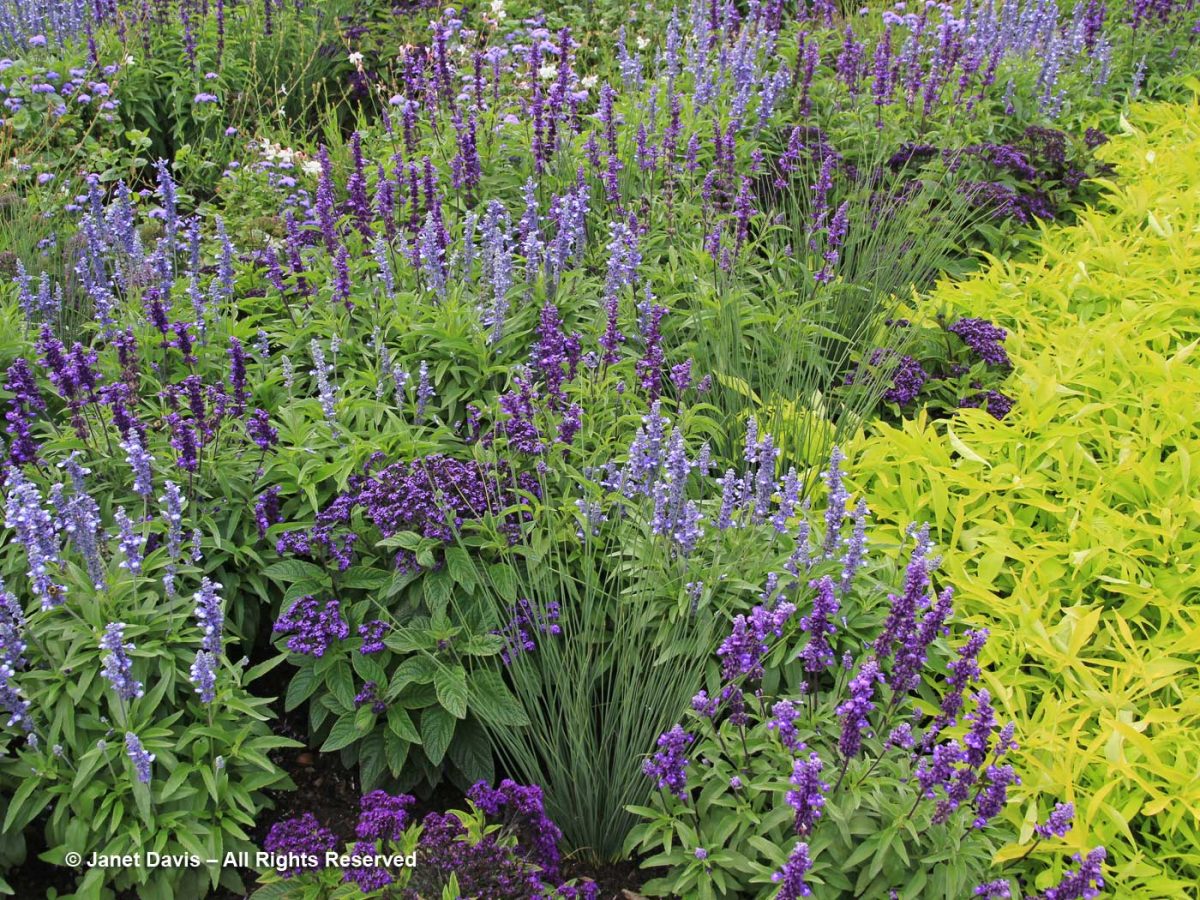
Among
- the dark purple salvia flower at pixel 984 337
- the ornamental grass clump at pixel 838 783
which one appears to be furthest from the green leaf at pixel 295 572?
the dark purple salvia flower at pixel 984 337

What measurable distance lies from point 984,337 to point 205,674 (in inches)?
130

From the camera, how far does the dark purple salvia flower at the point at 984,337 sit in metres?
4.38

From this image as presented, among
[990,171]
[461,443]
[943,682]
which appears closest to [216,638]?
[461,443]

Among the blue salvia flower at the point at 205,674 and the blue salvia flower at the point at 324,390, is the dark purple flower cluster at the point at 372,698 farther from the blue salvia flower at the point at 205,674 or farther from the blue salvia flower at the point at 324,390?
the blue salvia flower at the point at 324,390

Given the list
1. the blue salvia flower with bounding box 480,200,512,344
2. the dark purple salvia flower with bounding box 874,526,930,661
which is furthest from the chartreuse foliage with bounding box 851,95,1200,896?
the blue salvia flower with bounding box 480,200,512,344

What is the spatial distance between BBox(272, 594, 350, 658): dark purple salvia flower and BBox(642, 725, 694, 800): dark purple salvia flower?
3.27 ft

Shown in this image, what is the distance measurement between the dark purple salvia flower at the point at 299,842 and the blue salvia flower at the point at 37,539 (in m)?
0.88

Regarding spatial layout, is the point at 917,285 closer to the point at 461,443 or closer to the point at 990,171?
the point at 990,171

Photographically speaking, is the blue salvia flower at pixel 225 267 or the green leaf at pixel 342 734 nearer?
the green leaf at pixel 342 734

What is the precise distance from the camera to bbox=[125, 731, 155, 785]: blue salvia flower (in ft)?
8.30

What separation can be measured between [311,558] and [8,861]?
3.77 feet

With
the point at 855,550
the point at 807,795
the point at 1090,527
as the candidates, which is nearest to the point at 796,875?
the point at 807,795

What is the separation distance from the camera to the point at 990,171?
5.66 metres

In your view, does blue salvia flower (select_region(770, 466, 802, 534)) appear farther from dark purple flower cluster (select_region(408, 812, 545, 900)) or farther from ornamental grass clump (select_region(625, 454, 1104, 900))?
dark purple flower cluster (select_region(408, 812, 545, 900))
